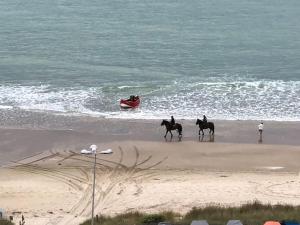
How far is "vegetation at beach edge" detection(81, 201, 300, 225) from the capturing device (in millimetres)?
22719

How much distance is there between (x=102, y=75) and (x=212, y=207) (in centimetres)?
2703

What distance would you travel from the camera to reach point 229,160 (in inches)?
1266

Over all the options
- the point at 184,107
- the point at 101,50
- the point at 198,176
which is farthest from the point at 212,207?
the point at 101,50

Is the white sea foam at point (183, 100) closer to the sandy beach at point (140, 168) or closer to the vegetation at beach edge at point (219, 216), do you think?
the sandy beach at point (140, 168)

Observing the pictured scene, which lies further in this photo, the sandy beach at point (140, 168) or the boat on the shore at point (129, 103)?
the boat on the shore at point (129, 103)

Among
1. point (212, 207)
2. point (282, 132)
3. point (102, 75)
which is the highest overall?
point (102, 75)

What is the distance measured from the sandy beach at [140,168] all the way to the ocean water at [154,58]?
386cm

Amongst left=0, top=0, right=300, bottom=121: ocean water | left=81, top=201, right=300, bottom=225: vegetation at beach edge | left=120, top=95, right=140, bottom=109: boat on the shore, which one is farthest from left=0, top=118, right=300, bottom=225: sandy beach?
left=0, top=0, right=300, bottom=121: ocean water

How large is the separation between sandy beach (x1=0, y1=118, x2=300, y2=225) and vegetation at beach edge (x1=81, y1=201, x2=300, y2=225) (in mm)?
1279

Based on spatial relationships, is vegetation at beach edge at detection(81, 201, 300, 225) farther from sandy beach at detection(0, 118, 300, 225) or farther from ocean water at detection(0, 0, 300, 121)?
ocean water at detection(0, 0, 300, 121)

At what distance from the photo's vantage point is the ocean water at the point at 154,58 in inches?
1698

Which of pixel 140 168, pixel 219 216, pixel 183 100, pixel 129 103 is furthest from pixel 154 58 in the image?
pixel 219 216

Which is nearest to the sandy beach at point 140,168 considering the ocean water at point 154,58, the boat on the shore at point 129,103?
the boat on the shore at point 129,103

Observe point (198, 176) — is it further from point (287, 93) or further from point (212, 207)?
point (287, 93)
